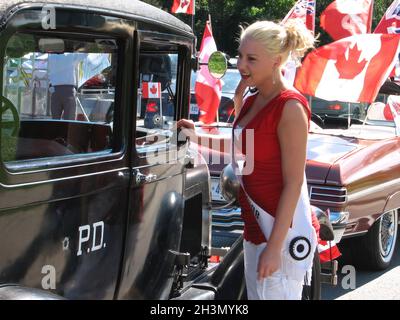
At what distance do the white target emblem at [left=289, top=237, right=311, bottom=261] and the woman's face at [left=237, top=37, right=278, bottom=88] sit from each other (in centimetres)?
64

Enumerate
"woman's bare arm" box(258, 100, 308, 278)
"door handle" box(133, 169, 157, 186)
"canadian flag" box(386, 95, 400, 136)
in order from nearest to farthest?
"woman's bare arm" box(258, 100, 308, 278) → "door handle" box(133, 169, 157, 186) → "canadian flag" box(386, 95, 400, 136)

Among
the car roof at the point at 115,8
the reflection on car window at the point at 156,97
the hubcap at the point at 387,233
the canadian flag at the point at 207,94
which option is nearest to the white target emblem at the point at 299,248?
the reflection on car window at the point at 156,97

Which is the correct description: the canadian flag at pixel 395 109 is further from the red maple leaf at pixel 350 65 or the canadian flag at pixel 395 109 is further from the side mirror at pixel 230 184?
the side mirror at pixel 230 184

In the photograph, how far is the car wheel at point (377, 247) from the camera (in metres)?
5.82

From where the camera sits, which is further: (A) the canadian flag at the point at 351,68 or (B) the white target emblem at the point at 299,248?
(A) the canadian flag at the point at 351,68

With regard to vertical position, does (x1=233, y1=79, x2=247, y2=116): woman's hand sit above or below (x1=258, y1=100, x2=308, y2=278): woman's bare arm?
above

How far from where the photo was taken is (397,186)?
5992 millimetres

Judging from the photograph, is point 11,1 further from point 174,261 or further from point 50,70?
point 174,261

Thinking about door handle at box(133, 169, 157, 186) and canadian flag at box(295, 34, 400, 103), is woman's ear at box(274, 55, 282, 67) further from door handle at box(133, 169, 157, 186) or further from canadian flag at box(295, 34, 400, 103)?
canadian flag at box(295, 34, 400, 103)

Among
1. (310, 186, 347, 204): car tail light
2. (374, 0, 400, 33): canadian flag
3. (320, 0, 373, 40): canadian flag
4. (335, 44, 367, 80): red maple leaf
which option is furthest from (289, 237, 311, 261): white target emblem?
(374, 0, 400, 33): canadian flag

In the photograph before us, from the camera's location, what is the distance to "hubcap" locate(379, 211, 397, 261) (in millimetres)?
6047

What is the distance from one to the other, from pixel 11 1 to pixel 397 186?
470cm

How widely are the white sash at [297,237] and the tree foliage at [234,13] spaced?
22.4m

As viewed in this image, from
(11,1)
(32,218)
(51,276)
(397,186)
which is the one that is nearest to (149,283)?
(51,276)
